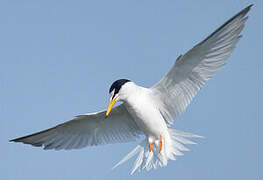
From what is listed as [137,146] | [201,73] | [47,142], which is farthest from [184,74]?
[47,142]

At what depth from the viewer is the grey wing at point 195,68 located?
4680mm

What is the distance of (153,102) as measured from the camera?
17.4 ft

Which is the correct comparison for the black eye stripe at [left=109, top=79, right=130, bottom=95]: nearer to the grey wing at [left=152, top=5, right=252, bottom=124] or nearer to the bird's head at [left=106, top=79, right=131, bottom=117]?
the bird's head at [left=106, top=79, right=131, bottom=117]

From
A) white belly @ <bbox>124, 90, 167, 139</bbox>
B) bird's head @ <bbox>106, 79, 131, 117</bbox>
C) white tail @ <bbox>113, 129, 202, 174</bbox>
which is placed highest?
bird's head @ <bbox>106, 79, 131, 117</bbox>

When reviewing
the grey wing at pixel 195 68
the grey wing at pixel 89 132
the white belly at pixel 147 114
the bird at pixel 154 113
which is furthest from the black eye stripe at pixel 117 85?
the grey wing at pixel 89 132

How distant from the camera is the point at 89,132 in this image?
6004mm

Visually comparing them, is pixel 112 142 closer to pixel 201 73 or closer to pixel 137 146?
pixel 137 146

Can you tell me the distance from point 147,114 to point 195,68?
822 mm

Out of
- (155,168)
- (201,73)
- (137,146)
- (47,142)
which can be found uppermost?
(47,142)

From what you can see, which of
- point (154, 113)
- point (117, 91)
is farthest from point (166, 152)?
point (117, 91)

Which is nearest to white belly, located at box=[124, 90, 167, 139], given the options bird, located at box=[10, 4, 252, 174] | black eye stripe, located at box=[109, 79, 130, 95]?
bird, located at box=[10, 4, 252, 174]

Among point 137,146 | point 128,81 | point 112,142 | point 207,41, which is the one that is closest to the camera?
point 207,41

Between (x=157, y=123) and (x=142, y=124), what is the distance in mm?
191

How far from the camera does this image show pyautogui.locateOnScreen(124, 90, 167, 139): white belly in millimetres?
5086
